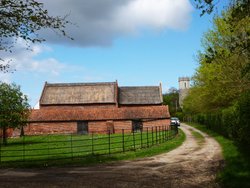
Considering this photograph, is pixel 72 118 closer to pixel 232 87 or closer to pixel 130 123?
pixel 130 123

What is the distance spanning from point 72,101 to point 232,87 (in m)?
39.8

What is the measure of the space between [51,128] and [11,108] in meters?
19.8

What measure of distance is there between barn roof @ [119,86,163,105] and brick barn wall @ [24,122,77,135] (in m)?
13.8

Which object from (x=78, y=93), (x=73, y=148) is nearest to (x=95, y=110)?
(x=78, y=93)

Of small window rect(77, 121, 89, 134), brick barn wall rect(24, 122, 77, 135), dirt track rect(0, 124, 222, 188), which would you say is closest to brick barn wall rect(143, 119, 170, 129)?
small window rect(77, 121, 89, 134)

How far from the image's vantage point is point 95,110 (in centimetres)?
5888

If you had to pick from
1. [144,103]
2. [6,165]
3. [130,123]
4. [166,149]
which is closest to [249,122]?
[166,149]

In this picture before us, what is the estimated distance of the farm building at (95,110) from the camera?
5556cm

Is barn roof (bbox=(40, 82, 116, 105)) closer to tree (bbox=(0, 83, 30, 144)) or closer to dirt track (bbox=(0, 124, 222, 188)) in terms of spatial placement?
tree (bbox=(0, 83, 30, 144))

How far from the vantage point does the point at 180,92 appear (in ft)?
465

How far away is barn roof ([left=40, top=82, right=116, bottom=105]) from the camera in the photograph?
6519 centimetres

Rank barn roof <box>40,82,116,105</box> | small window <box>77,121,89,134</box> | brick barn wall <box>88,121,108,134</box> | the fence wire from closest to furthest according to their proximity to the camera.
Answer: the fence wire < small window <box>77,121,89,134</box> < brick barn wall <box>88,121,108,134</box> < barn roof <box>40,82,116,105</box>

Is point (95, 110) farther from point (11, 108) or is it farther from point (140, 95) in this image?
point (11, 108)

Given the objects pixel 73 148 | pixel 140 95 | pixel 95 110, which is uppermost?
pixel 140 95
